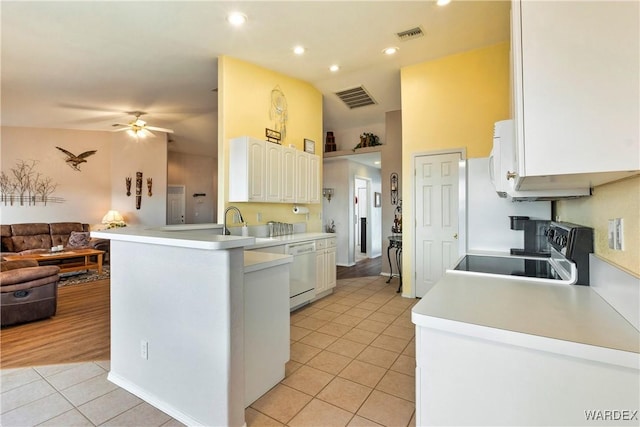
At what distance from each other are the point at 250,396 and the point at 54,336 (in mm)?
2497

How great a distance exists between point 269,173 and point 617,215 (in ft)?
10.9

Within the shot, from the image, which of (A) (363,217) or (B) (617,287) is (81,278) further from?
(B) (617,287)

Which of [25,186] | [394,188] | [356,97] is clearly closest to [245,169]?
[356,97]

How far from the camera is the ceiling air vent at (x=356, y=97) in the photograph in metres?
4.91

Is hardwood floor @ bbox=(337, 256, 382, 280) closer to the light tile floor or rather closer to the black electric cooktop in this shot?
the light tile floor

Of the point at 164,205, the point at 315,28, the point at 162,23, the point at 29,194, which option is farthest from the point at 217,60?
the point at 29,194

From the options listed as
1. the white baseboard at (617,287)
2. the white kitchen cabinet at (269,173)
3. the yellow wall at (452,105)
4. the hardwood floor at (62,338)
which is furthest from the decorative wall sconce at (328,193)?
the white baseboard at (617,287)

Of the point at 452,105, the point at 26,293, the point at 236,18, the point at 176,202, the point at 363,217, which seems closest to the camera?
the point at 236,18

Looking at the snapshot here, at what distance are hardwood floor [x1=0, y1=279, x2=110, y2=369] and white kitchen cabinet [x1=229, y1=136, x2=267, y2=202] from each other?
1971 mm

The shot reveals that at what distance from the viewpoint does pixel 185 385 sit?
1.73m

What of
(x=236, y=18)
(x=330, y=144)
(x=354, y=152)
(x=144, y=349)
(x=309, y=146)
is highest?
(x=236, y=18)

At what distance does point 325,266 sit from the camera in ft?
13.9

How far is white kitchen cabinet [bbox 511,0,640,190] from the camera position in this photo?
2.85ft

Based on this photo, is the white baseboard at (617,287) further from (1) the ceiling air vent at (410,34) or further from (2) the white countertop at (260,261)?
(1) the ceiling air vent at (410,34)
